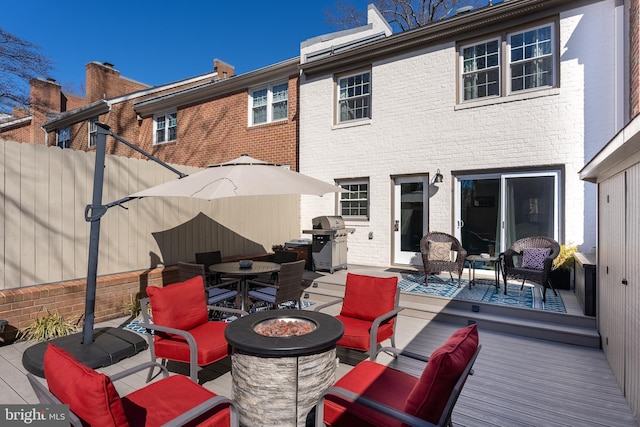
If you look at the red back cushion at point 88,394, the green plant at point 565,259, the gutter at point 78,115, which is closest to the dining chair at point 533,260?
the green plant at point 565,259

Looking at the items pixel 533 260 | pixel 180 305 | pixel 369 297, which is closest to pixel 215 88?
pixel 180 305

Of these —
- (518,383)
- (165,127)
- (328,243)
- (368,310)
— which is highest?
(165,127)

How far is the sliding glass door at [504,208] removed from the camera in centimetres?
703

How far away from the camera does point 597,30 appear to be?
6.56 m

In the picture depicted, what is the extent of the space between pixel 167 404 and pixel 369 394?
1.38 metres

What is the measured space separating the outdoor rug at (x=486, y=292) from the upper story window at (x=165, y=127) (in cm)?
1034

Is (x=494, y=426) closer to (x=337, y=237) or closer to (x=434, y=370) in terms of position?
(x=434, y=370)

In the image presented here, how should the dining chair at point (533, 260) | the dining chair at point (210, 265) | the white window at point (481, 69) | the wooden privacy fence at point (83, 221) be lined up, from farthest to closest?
1. the white window at point (481, 69)
2. the dining chair at point (210, 265)
3. the dining chair at point (533, 260)
4. the wooden privacy fence at point (83, 221)

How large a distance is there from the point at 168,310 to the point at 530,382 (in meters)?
3.80

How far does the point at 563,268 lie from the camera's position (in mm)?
6445

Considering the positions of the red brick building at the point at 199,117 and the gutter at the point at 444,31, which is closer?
the gutter at the point at 444,31

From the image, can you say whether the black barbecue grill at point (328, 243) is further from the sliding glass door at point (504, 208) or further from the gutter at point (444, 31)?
the gutter at point (444, 31)

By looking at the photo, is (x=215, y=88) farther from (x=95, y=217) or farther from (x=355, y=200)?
(x=95, y=217)

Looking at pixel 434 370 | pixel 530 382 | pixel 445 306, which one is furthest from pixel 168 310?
pixel 445 306
